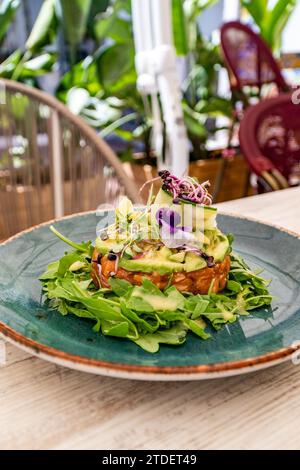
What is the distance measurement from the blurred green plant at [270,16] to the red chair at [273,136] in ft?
5.96

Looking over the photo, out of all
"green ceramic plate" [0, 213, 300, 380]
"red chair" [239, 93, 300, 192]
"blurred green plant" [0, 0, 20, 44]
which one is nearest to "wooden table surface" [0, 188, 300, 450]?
"green ceramic plate" [0, 213, 300, 380]

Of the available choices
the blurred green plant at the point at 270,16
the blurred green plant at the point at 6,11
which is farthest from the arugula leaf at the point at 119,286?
the blurred green plant at the point at 270,16

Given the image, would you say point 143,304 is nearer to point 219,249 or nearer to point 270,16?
point 219,249

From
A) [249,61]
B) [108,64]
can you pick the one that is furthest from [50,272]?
[249,61]

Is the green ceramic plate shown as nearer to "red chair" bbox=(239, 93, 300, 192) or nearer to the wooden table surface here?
the wooden table surface

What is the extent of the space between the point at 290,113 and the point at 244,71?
1.47 meters

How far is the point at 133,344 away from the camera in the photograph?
543 mm

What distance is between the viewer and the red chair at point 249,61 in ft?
10.1

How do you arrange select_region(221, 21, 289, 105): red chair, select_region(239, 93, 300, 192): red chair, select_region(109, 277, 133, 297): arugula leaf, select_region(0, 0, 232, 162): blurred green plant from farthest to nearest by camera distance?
select_region(221, 21, 289, 105): red chair
select_region(0, 0, 232, 162): blurred green plant
select_region(239, 93, 300, 192): red chair
select_region(109, 277, 133, 297): arugula leaf

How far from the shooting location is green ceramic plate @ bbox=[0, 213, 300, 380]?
487 mm

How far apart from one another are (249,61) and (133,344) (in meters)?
2.91

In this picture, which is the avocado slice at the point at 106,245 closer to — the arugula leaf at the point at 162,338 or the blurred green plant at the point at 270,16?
the arugula leaf at the point at 162,338

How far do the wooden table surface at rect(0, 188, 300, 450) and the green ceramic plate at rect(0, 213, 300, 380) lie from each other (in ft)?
0.17
